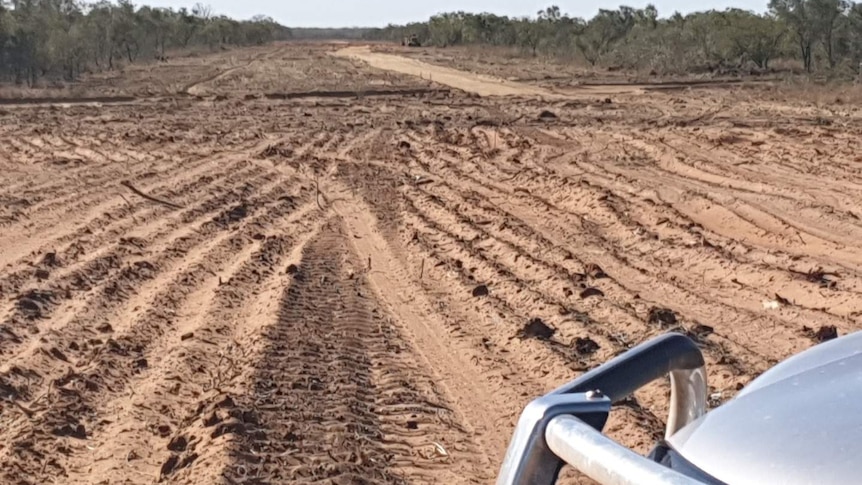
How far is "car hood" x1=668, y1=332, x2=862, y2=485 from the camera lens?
1869 millimetres

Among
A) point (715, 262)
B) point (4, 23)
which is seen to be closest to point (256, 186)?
point (715, 262)

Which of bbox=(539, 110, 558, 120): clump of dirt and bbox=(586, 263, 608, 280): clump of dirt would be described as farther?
bbox=(539, 110, 558, 120): clump of dirt

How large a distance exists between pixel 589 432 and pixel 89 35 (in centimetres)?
5706

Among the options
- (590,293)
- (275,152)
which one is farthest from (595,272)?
(275,152)

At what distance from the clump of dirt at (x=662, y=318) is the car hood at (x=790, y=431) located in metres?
5.47

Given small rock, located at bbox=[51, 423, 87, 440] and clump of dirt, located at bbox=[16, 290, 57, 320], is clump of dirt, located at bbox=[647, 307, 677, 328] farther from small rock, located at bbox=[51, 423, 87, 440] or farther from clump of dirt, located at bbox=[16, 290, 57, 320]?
clump of dirt, located at bbox=[16, 290, 57, 320]

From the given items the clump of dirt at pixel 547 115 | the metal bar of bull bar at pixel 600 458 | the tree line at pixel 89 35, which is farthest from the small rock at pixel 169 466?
the tree line at pixel 89 35

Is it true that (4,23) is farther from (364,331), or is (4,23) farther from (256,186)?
(364,331)

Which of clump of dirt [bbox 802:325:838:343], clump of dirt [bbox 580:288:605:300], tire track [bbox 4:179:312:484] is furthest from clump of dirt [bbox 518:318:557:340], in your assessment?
tire track [bbox 4:179:312:484]

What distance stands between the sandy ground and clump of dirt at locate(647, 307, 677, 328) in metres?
0.07

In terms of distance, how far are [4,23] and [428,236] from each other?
3572 centimetres

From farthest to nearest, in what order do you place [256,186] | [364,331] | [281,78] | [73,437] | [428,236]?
[281,78] → [256,186] → [428,236] → [364,331] → [73,437]

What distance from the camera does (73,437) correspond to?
598cm

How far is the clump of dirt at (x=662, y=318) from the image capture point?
7.96 meters
